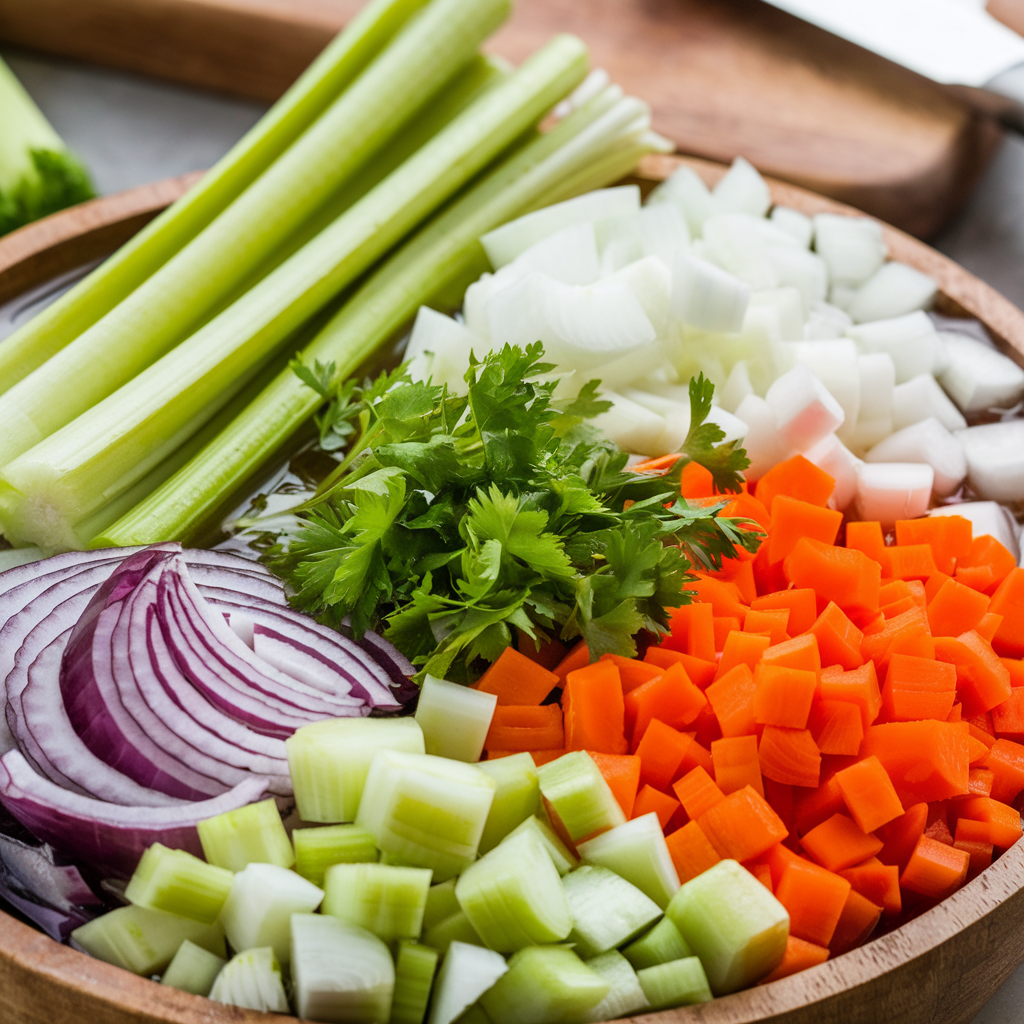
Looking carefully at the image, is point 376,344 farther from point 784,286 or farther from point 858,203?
point 858,203

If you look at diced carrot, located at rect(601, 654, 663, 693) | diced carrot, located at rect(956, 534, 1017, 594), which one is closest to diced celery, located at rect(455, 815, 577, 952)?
diced carrot, located at rect(601, 654, 663, 693)

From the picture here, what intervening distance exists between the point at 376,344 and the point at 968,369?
1.22 meters

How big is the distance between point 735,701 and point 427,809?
475 mm

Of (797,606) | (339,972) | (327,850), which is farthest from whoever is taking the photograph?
(797,606)

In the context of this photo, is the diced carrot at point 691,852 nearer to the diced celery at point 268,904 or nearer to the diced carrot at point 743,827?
the diced carrot at point 743,827

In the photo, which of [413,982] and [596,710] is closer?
[413,982]

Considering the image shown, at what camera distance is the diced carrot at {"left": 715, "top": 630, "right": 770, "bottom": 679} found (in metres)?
1.43

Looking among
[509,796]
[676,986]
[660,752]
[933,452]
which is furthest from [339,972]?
[933,452]

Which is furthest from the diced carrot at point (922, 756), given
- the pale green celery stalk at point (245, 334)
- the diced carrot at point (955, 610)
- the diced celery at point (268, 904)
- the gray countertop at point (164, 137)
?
the gray countertop at point (164, 137)

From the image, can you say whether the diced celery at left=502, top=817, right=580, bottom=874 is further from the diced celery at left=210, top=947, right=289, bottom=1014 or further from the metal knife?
the metal knife

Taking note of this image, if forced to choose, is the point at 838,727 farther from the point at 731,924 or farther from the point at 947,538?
the point at 947,538

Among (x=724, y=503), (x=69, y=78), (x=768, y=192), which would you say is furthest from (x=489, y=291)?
(x=69, y=78)

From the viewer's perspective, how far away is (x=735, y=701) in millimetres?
1383

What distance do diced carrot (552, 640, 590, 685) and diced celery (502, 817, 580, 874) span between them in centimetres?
24
